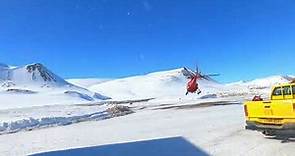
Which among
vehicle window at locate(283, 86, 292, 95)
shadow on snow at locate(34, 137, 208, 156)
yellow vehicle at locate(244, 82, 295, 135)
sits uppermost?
vehicle window at locate(283, 86, 292, 95)

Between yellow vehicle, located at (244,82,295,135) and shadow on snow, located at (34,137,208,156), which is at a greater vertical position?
yellow vehicle, located at (244,82,295,135)

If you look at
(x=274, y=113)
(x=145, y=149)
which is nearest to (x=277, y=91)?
(x=274, y=113)

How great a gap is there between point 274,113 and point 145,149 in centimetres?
387

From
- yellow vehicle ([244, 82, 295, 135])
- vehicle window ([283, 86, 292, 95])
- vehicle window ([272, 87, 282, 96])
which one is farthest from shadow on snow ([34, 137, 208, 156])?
vehicle window ([283, 86, 292, 95])

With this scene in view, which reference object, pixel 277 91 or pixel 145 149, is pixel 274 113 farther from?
pixel 145 149

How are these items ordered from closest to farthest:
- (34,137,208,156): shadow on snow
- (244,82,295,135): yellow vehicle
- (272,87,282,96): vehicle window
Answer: (34,137,208,156): shadow on snow → (244,82,295,135): yellow vehicle → (272,87,282,96): vehicle window

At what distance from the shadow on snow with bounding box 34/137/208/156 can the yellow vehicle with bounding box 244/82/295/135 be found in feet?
7.26

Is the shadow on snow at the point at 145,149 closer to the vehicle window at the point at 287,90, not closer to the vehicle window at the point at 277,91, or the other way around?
the vehicle window at the point at 277,91

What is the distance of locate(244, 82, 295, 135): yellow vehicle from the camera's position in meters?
11.1

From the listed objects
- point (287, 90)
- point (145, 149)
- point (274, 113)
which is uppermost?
point (287, 90)

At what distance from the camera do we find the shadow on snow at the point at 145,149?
10.7 metres

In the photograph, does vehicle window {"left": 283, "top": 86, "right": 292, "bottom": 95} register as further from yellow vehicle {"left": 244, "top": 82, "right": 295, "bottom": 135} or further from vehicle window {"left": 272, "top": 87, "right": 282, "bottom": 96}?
vehicle window {"left": 272, "top": 87, "right": 282, "bottom": 96}

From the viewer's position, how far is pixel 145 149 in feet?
37.7

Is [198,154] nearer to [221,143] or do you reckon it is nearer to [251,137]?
[221,143]
